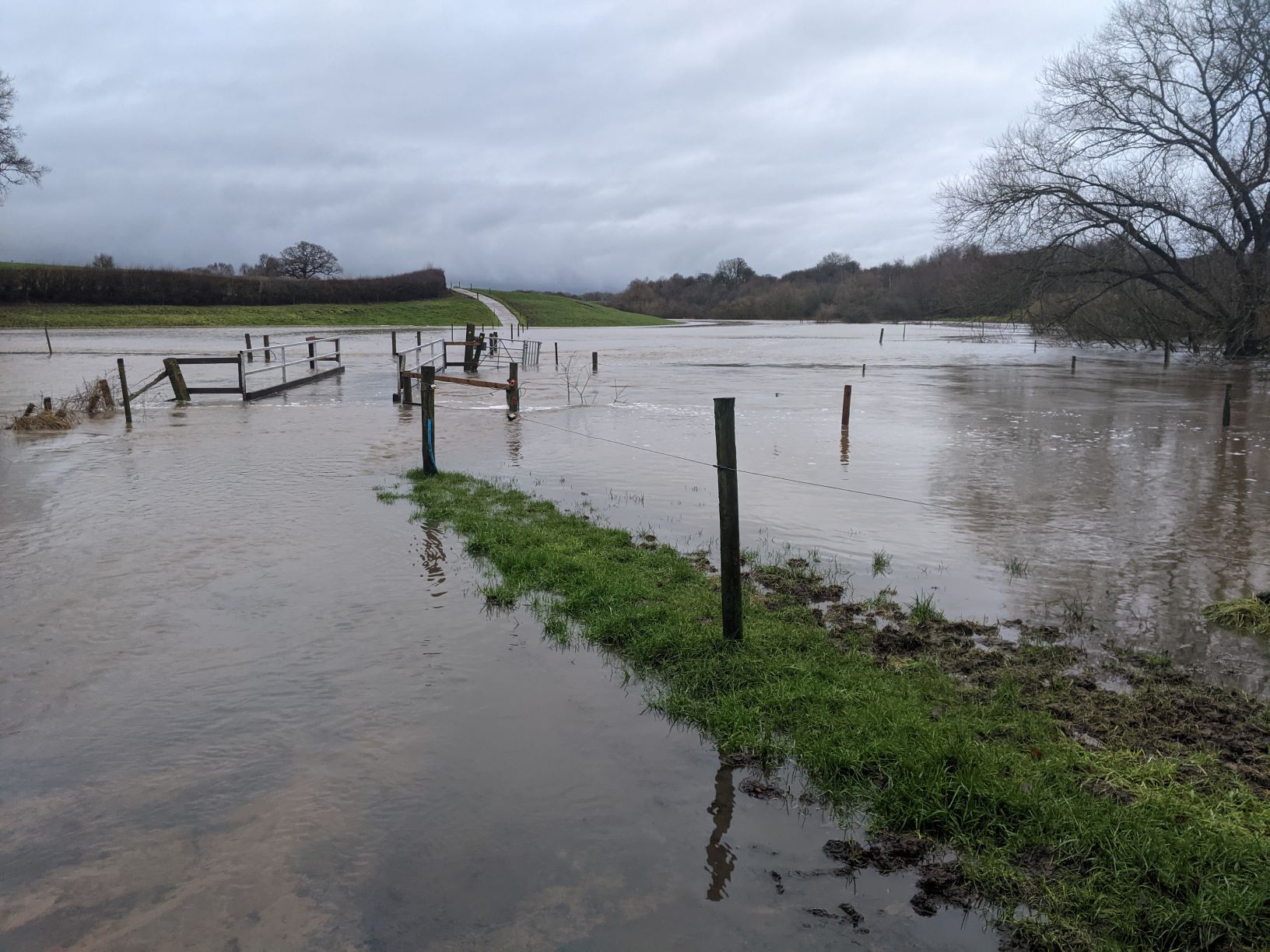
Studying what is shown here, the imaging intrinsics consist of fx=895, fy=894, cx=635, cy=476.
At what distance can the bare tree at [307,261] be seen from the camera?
387 feet

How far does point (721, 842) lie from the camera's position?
3.94 meters

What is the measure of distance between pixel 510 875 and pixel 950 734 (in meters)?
2.31

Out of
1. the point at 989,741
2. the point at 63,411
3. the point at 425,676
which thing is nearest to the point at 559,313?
the point at 63,411

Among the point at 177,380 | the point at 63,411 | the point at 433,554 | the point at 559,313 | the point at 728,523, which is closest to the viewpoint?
the point at 728,523

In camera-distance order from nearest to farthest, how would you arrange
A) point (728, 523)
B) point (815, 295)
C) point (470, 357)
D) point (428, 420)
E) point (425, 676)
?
1. point (425, 676)
2. point (728, 523)
3. point (428, 420)
4. point (470, 357)
5. point (815, 295)

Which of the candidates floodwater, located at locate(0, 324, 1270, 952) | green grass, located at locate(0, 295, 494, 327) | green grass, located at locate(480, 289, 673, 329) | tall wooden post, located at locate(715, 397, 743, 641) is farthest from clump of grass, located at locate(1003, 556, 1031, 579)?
green grass, located at locate(480, 289, 673, 329)

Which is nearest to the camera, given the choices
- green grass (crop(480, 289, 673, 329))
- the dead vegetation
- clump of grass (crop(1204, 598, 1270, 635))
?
clump of grass (crop(1204, 598, 1270, 635))

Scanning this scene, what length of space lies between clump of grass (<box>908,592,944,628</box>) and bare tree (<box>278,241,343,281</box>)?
12207cm

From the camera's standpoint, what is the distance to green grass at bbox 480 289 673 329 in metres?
104

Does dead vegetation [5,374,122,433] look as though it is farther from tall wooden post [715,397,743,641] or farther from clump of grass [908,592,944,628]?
clump of grass [908,592,944,628]

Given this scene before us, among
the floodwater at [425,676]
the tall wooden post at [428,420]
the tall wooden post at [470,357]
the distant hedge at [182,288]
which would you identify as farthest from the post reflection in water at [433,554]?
the distant hedge at [182,288]

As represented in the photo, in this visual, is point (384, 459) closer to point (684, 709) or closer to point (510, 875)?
point (684, 709)

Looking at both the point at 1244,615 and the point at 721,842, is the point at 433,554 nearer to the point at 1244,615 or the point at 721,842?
the point at 721,842

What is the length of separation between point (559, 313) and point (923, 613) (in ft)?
361
